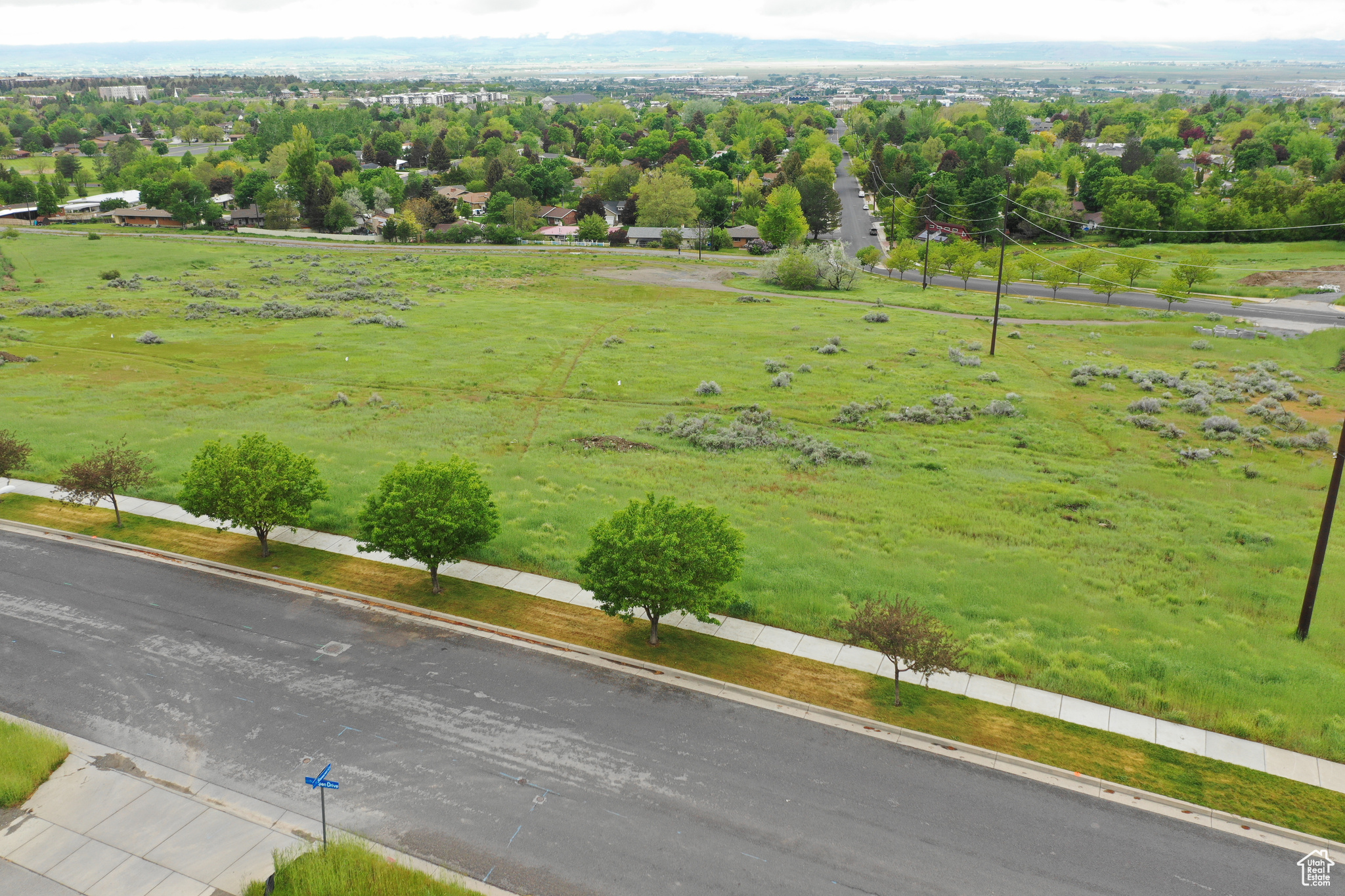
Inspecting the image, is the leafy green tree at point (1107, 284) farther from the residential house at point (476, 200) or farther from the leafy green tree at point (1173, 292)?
the residential house at point (476, 200)

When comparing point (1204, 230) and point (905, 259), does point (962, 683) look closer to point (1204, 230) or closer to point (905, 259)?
point (905, 259)

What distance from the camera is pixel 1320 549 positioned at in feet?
76.9

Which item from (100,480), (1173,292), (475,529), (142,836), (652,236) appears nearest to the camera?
(142,836)

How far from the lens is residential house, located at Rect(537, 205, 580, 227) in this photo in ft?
465

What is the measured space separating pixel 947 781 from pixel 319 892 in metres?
13.2

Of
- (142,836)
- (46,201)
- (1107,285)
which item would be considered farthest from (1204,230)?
(46,201)

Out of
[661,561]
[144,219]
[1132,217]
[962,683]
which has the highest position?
[1132,217]

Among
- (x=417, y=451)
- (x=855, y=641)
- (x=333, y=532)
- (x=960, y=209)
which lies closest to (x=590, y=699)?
(x=855, y=641)

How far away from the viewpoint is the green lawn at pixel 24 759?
18094 millimetres

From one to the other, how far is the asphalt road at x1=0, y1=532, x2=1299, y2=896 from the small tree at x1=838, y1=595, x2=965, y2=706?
218cm

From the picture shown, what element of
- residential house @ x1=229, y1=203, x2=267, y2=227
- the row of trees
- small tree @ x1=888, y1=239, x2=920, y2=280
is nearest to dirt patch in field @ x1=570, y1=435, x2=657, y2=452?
the row of trees

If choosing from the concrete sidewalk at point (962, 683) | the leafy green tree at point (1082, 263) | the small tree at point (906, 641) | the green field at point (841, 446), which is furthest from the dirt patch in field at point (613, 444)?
the leafy green tree at point (1082, 263)

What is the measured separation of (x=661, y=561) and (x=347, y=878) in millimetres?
10820

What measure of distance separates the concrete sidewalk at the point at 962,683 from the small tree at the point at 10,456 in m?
8.51
